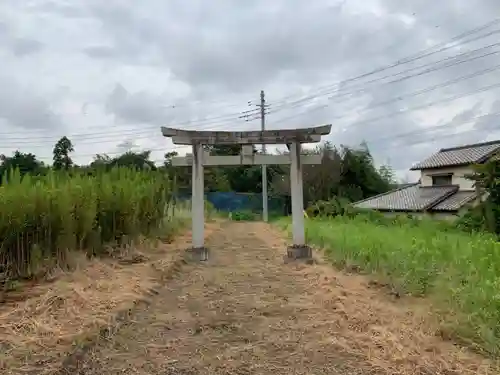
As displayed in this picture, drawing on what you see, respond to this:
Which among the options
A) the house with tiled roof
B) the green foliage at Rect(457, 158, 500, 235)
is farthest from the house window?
the green foliage at Rect(457, 158, 500, 235)

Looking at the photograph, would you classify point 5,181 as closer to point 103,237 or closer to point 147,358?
point 103,237

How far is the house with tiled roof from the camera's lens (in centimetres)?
2272

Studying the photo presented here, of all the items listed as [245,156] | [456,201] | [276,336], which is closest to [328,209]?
[456,201]

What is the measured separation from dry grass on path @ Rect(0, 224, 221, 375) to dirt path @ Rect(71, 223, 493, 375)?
19cm

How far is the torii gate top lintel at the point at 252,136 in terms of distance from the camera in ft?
27.9

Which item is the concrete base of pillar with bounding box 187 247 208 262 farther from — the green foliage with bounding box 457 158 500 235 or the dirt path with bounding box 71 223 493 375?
the green foliage with bounding box 457 158 500 235

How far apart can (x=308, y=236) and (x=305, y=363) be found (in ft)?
26.9

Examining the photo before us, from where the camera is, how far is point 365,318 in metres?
4.26

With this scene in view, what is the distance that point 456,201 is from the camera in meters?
23.1

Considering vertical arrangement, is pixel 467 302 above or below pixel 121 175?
below

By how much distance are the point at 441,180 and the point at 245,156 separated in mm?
20142

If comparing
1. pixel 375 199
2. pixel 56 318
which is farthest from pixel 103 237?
pixel 375 199

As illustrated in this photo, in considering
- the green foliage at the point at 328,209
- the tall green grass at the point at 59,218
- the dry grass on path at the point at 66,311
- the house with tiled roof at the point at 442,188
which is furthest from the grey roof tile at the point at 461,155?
the dry grass on path at the point at 66,311

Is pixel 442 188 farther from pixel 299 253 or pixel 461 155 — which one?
pixel 299 253
